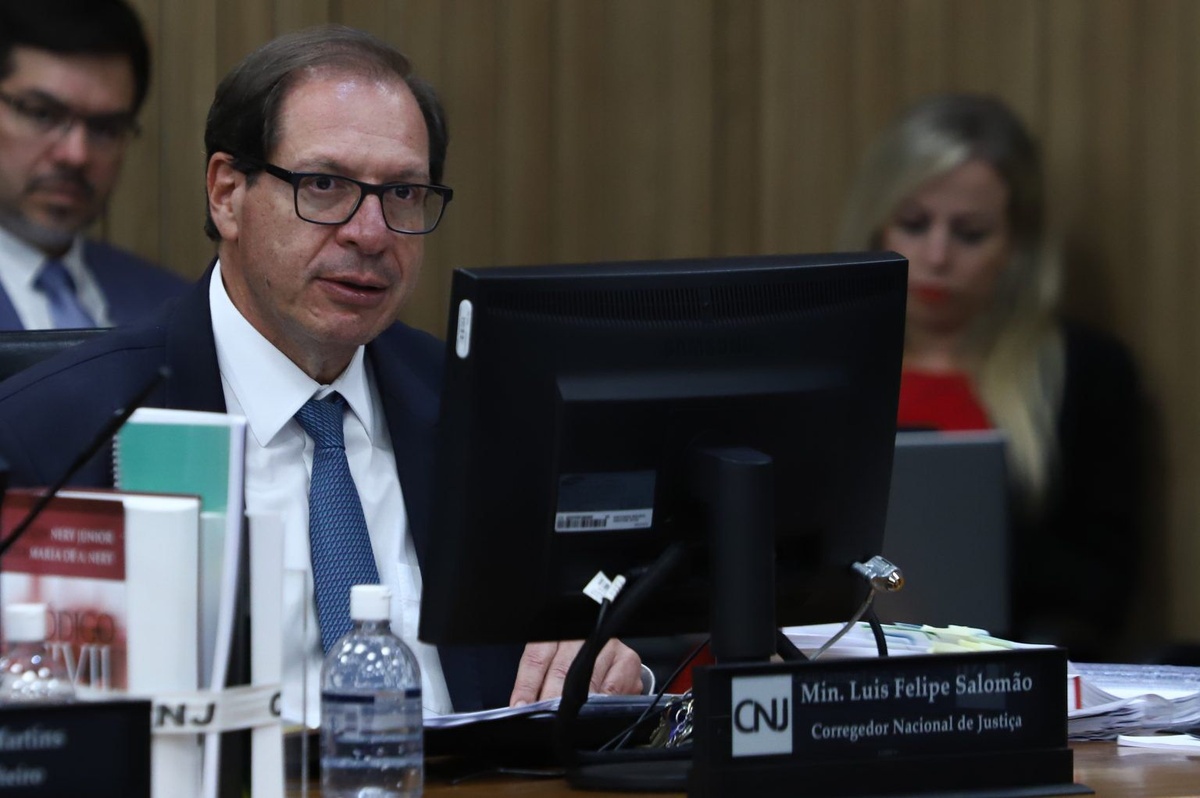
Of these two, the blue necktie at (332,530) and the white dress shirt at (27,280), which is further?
the white dress shirt at (27,280)

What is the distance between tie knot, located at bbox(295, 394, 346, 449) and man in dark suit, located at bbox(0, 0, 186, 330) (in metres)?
0.99

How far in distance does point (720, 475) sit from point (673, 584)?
0.12m

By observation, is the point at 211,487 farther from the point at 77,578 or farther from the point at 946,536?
the point at 946,536

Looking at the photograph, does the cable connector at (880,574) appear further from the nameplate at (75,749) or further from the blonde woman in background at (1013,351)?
the blonde woman in background at (1013,351)

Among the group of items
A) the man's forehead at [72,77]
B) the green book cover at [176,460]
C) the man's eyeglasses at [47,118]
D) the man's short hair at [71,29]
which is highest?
the man's short hair at [71,29]

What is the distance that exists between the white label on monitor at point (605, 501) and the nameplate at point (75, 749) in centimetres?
41

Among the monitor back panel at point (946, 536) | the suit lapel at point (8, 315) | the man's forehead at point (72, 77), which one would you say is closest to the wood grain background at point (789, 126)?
the man's forehead at point (72, 77)

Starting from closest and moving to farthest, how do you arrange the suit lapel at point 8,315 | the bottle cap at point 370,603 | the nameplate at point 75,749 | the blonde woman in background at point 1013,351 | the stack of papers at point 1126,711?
the nameplate at point 75,749, the bottle cap at point 370,603, the stack of papers at point 1126,711, the suit lapel at point 8,315, the blonde woman in background at point 1013,351

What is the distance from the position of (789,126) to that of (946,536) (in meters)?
2.07

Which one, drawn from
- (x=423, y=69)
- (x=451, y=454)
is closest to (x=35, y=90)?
(x=423, y=69)

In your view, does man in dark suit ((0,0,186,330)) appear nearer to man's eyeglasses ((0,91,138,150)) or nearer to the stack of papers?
man's eyeglasses ((0,91,138,150))

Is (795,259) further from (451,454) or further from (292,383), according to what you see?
(292,383)

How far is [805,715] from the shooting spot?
4.32 feet

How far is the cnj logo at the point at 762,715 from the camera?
1.29m
